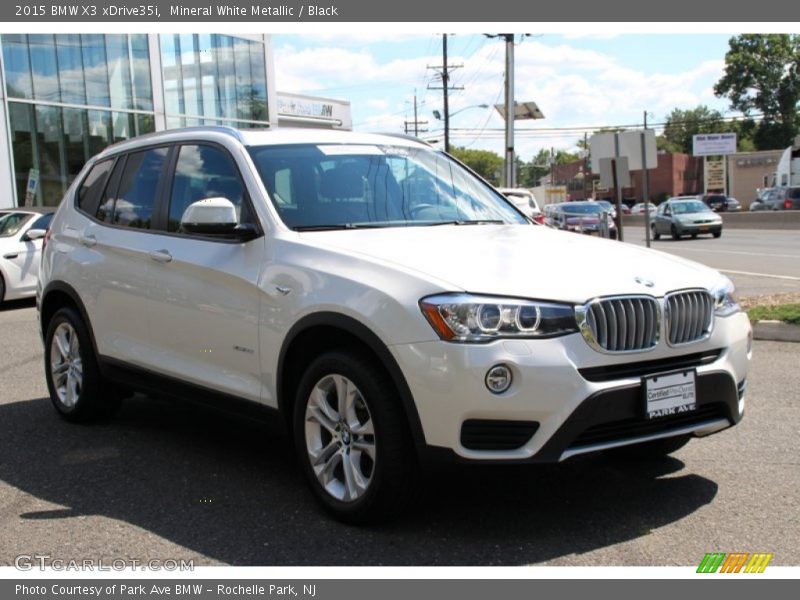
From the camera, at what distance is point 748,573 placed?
366 centimetres

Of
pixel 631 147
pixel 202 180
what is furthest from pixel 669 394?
pixel 631 147

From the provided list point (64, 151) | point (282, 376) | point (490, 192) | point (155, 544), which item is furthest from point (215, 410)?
point (64, 151)

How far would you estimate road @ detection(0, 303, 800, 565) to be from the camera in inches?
155

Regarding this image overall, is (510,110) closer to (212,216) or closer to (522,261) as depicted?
(212,216)

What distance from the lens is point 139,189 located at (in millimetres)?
5906

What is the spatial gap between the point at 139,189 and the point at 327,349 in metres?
2.28

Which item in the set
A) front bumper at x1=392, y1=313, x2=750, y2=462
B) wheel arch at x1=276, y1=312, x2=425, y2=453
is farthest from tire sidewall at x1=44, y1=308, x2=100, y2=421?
front bumper at x1=392, y1=313, x2=750, y2=462

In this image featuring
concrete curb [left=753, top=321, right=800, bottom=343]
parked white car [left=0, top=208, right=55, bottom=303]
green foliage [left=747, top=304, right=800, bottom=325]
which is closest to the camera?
concrete curb [left=753, top=321, right=800, bottom=343]

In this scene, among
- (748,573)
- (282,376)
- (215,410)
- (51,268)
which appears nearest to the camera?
(748,573)

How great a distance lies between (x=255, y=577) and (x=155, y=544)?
2.13 ft

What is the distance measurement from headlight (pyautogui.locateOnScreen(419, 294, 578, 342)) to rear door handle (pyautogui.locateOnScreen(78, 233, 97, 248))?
10.5 ft

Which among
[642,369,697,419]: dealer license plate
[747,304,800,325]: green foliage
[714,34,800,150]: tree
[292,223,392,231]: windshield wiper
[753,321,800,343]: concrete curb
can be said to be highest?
[714,34,800,150]: tree

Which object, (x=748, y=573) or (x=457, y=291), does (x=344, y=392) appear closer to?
(x=457, y=291)

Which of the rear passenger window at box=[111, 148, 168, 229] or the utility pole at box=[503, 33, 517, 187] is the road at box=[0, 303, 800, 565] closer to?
the rear passenger window at box=[111, 148, 168, 229]
